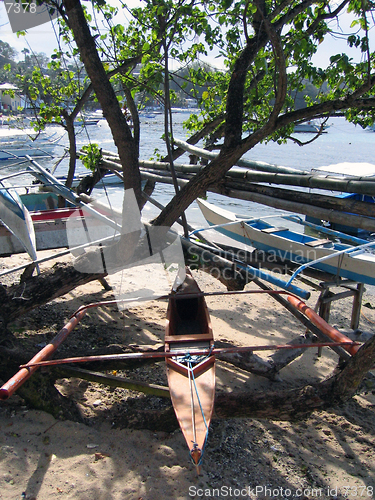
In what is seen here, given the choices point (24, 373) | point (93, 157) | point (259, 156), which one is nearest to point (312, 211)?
point (24, 373)

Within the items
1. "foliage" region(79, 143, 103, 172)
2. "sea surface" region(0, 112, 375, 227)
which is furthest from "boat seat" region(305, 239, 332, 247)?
"sea surface" region(0, 112, 375, 227)

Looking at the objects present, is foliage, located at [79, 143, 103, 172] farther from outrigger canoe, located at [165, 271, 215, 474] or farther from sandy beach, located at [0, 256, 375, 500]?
outrigger canoe, located at [165, 271, 215, 474]

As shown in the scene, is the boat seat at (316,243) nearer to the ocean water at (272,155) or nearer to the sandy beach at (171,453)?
the sandy beach at (171,453)

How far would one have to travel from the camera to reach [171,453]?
152 inches

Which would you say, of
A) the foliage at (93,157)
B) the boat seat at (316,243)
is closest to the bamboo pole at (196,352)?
the boat seat at (316,243)

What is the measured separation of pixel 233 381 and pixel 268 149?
32753 mm

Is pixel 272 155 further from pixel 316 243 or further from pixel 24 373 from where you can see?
pixel 24 373

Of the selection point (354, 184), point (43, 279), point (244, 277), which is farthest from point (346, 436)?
point (43, 279)

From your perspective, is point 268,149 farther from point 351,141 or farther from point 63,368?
point 63,368

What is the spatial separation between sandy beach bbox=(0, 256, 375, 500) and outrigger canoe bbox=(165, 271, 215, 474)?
3.11 feet

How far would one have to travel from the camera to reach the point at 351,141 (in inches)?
1732

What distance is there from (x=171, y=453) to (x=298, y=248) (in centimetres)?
385

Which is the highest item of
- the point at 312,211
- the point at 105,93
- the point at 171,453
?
the point at 105,93

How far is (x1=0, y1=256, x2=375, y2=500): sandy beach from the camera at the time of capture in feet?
11.3
